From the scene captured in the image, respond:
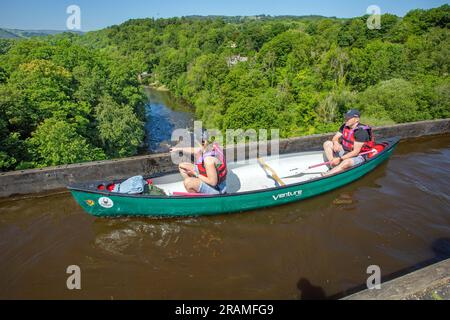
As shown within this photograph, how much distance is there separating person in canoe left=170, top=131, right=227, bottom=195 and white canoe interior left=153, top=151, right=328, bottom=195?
0.77 metres

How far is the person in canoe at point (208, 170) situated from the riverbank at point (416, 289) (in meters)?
2.96

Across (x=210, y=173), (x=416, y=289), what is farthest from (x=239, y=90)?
(x=416, y=289)

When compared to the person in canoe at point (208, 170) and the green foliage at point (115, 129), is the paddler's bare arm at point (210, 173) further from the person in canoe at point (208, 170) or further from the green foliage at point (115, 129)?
the green foliage at point (115, 129)

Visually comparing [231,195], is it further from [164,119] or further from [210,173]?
[164,119]

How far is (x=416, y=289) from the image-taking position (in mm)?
3131

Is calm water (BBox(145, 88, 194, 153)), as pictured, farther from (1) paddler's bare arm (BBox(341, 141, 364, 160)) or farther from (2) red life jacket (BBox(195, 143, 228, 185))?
(2) red life jacket (BBox(195, 143, 228, 185))

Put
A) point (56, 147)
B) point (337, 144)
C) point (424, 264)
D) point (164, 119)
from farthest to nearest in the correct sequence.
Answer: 1. point (164, 119)
2. point (56, 147)
3. point (337, 144)
4. point (424, 264)

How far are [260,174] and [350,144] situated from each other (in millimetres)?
2275

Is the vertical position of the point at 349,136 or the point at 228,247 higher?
the point at 349,136

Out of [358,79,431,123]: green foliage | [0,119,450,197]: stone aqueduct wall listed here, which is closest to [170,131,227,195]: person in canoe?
[0,119,450,197]: stone aqueduct wall

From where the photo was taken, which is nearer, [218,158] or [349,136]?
[218,158]

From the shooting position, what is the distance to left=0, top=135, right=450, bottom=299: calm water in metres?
4.27

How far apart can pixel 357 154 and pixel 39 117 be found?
14.9m
